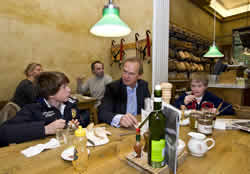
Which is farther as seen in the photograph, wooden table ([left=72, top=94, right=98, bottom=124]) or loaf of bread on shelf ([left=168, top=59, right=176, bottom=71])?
loaf of bread on shelf ([left=168, top=59, right=176, bottom=71])

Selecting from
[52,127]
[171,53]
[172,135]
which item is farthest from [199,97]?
[171,53]

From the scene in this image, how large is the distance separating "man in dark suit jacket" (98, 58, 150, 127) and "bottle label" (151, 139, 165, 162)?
0.85 meters

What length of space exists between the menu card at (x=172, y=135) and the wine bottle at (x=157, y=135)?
2 cm

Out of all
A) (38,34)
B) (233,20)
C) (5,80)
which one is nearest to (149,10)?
(38,34)

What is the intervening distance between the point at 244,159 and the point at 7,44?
3.90 meters

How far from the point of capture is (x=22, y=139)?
3.33 ft

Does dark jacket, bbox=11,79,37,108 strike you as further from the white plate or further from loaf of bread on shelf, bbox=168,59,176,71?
loaf of bread on shelf, bbox=168,59,176,71

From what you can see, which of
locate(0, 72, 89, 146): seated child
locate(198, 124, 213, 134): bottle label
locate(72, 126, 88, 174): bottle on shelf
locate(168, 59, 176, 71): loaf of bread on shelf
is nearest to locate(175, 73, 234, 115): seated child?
locate(198, 124, 213, 134): bottle label

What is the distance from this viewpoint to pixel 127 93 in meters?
1.79

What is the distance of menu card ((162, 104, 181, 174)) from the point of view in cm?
61

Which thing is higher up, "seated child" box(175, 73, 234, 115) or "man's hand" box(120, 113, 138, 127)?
"seated child" box(175, 73, 234, 115)

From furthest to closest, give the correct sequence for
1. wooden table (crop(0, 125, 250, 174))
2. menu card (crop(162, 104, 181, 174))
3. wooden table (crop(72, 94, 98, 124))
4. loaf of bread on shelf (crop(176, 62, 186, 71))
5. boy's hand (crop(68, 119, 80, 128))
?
1. loaf of bread on shelf (crop(176, 62, 186, 71))
2. wooden table (crop(72, 94, 98, 124))
3. boy's hand (crop(68, 119, 80, 128))
4. wooden table (crop(0, 125, 250, 174))
5. menu card (crop(162, 104, 181, 174))

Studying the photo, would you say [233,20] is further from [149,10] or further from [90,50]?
[90,50]

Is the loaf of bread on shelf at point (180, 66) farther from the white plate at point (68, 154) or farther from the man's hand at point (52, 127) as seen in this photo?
the white plate at point (68, 154)
